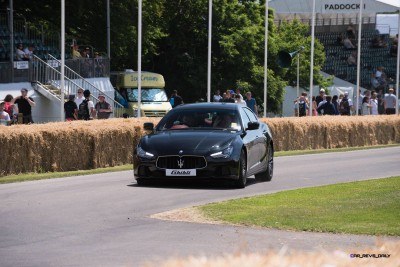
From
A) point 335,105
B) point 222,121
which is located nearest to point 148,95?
point 335,105

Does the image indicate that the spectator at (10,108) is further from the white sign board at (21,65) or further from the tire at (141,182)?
the tire at (141,182)

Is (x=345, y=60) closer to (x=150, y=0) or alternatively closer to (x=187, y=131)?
(x=150, y=0)

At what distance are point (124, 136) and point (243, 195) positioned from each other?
8123 millimetres

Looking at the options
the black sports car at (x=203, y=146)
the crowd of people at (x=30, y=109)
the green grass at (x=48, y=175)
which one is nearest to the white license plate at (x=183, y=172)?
the black sports car at (x=203, y=146)

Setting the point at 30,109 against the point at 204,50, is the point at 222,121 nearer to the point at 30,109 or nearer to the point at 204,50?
the point at 30,109

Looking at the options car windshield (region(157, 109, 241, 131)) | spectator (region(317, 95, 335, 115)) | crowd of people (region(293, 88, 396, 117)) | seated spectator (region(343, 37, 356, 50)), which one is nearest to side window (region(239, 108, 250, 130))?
car windshield (region(157, 109, 241, 131))

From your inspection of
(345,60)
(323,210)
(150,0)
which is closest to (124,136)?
(323,210)

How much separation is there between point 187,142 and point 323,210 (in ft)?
13.7

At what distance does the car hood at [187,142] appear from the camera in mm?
17625

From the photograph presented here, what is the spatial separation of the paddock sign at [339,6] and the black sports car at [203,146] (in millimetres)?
75068

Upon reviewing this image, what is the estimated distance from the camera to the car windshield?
18984 mm

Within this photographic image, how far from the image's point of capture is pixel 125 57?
62562 millimetres

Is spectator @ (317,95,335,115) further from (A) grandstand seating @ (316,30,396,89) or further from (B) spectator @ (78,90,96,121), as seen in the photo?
(A) grandstand seating @ (316,30,396,89)

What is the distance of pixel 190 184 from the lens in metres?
18.7
